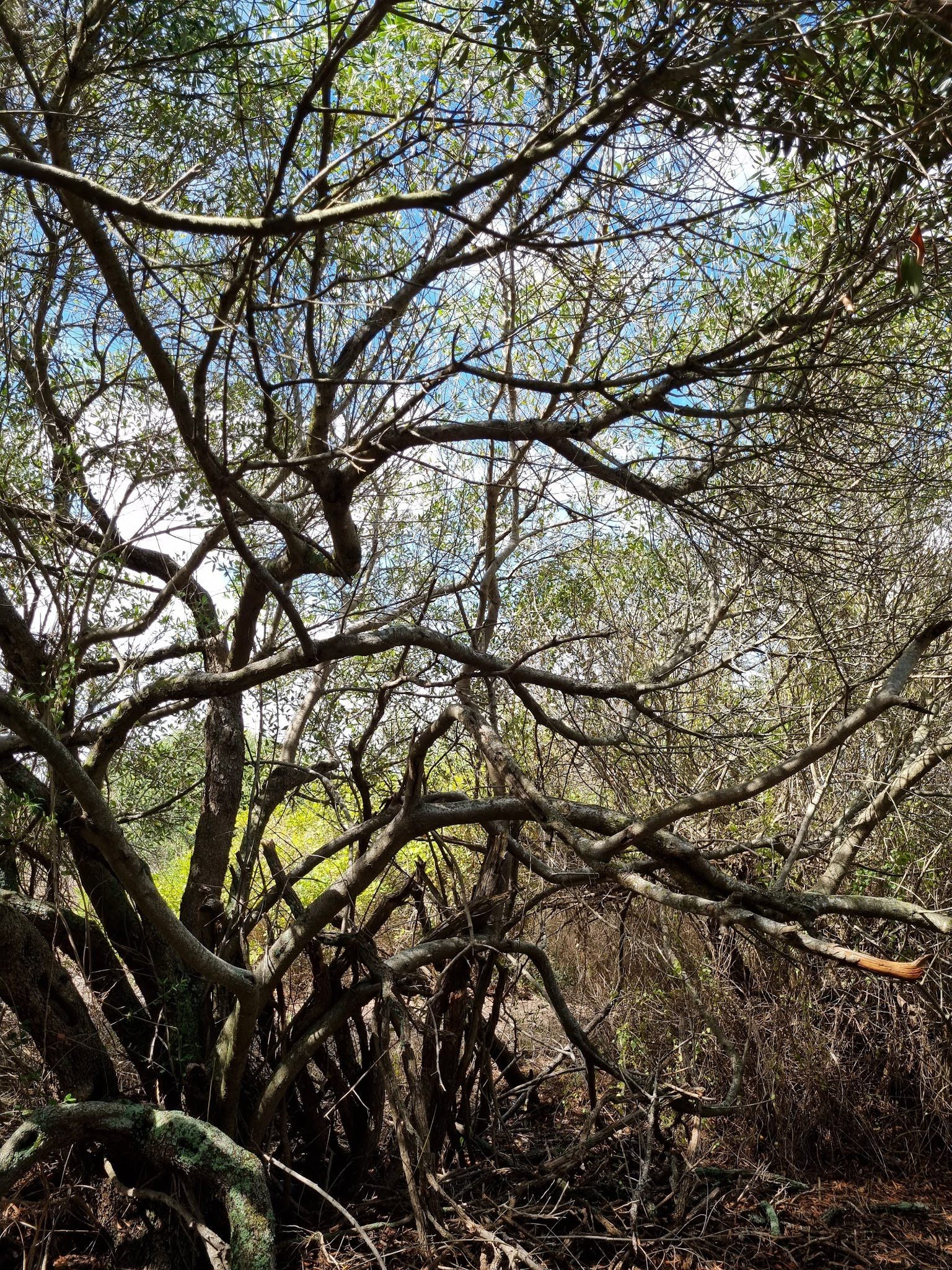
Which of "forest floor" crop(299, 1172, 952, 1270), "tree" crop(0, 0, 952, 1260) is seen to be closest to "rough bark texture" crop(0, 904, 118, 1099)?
"tree" crop(0, 0, 952, 1260)

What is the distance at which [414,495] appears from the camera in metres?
7.43

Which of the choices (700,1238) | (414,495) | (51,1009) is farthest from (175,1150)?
(414,495)

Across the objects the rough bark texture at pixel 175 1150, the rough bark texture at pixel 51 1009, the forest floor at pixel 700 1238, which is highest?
the rough bark texture at pixel 51 1009

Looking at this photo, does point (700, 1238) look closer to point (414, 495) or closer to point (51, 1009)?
point (51, 1009)

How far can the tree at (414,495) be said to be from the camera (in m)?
3.36

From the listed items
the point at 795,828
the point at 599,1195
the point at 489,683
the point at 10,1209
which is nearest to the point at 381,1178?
the point at 599,1195

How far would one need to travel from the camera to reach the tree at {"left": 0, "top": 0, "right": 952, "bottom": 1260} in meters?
3.36

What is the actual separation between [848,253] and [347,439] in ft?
8.02

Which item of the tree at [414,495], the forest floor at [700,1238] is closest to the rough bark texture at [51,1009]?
the tree at [414,495]

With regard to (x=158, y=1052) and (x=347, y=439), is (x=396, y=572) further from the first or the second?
(x=158, y=1052)

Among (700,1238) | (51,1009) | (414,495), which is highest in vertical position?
(414,495)

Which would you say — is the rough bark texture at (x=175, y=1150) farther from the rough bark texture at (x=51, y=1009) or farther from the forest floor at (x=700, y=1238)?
the forest floor at (x=700, y=1238)

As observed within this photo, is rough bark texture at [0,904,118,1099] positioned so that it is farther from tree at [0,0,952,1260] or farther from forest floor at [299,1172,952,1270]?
forest floor at [299,1172,952,1270]

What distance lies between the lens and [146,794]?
7.29 meters
